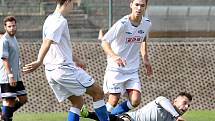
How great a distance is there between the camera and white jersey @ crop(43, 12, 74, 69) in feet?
24.0

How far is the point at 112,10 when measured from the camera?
15.0m

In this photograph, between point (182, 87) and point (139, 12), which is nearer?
point (139, 12)

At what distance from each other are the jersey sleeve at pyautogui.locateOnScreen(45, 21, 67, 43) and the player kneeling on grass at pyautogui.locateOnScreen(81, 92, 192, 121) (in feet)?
4.19

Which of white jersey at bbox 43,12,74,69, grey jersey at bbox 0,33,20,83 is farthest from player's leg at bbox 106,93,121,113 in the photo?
grey jersey at bbox 0,33,20,83

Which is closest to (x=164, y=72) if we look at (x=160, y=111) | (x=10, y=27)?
(x=10, y=27)

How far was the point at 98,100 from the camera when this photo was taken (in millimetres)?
7680

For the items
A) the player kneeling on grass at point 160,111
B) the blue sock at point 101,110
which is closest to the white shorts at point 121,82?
the player kneeling on grass at point 160,111

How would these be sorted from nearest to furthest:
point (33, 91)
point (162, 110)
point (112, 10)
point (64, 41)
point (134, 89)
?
point (64, 41), point (162, 110), point (134, 89), point (33, 91), point (112, 10)

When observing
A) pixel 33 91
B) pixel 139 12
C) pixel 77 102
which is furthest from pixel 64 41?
pixel 33 91

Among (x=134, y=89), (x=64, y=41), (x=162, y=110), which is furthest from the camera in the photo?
(x=134, y=89)

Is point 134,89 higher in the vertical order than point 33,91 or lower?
higher

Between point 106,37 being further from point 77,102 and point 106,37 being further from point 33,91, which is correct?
point 33,91

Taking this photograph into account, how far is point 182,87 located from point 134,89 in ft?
18.9

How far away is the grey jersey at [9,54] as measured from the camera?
972 centimetres
